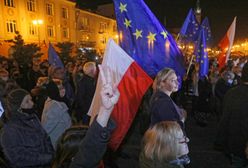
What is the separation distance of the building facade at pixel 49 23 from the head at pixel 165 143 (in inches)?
1128

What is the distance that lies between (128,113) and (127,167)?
255 centimetres

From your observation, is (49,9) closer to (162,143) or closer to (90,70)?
(90,70)

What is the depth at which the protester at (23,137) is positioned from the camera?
304 cm

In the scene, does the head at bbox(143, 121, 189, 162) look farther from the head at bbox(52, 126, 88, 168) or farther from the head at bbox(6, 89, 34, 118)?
the head at bbox(6, 89, 34, 118)

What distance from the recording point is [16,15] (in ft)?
97.6

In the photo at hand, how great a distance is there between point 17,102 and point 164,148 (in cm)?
202

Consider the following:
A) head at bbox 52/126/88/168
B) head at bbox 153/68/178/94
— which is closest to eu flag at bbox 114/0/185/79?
head at bbox 153/68/178/94

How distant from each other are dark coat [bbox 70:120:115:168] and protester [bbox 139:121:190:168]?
0.52 meters

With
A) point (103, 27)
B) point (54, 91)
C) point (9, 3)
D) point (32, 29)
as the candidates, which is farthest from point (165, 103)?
point (103, 27)

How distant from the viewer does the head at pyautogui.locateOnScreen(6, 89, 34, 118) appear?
3273 mm

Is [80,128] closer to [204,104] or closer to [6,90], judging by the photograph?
[6,90]

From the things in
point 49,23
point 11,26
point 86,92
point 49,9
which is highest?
point 49,9

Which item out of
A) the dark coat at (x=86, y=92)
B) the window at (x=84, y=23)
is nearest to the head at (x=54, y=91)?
the dark coat at (x=86, y=92)

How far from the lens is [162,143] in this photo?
6.79 feet
